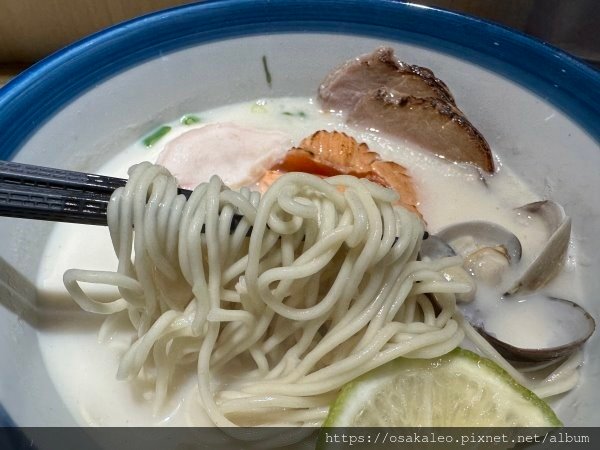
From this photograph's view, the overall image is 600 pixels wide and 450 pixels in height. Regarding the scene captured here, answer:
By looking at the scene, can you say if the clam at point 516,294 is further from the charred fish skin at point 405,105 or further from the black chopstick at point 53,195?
the black chopstick at point 53,195

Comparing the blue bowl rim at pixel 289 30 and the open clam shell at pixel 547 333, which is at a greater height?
the blue bowl rim at pixel 289 30

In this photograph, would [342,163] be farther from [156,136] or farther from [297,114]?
[156,136]

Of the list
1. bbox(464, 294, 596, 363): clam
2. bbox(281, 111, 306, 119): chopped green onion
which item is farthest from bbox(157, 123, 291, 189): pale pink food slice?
bbox(464, 294, 596, 363): clam

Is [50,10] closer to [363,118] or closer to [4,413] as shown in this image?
[363,118]

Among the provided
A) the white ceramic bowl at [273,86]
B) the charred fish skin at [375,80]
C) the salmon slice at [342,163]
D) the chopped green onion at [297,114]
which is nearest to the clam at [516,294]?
the white ceramic bowl at [273,86]

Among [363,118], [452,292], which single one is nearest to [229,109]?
[363,118]

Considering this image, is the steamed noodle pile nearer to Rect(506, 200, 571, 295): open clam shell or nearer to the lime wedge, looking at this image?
the lime wedge

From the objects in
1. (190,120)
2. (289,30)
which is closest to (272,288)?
(190,120)

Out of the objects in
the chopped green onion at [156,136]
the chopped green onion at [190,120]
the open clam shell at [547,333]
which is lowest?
the open clam shell at [547,333]
